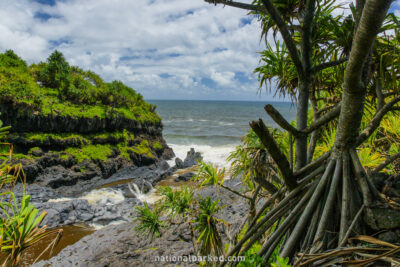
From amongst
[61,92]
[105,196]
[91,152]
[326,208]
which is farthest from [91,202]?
[326,208]

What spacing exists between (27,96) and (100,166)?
6.36 metres

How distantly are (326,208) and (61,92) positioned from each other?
2056cm

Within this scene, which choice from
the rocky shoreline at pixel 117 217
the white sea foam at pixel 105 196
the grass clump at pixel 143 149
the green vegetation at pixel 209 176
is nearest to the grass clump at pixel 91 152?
the rocky shoreline at pixel 117 217

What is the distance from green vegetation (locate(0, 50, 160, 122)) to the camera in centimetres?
1474

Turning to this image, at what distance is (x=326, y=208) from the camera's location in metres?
2.12

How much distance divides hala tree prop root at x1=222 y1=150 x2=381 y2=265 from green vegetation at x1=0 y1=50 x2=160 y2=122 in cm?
1675

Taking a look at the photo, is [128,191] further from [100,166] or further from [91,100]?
[91,100]

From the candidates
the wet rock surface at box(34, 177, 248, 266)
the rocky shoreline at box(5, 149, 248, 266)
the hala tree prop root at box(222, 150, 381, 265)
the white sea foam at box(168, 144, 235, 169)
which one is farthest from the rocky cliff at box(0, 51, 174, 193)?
the hala tree prop root at box(222, 150, 381, 265)

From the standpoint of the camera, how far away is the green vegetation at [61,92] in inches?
580

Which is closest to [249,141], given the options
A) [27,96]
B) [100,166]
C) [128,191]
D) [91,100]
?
[128,191]

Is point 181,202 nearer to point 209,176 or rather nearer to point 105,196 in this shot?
point 209,176

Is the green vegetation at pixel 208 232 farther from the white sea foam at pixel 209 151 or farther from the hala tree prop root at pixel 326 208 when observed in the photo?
the white sea foam at pixel 209 151

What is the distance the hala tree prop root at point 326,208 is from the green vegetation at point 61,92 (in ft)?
54.9

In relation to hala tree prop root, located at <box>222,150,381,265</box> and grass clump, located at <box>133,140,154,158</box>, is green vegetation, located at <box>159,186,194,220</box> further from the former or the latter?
grass clump, located at <box>133,140,154,158</box>
